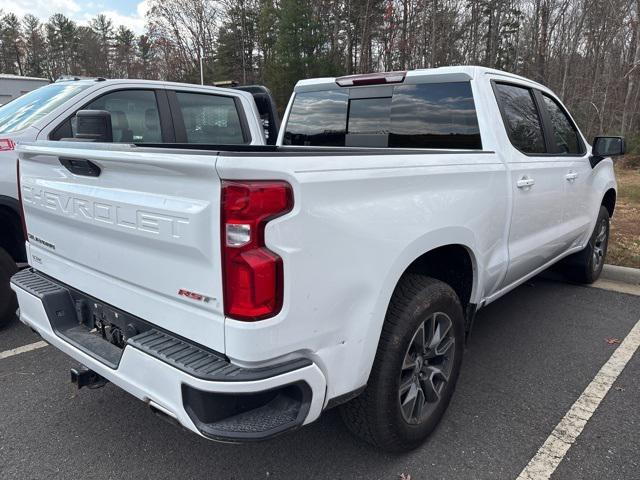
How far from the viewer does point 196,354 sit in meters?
1.75

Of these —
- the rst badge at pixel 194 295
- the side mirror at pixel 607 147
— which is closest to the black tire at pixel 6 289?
the rst badge at pixel 194 295

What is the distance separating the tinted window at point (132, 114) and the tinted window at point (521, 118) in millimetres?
2948

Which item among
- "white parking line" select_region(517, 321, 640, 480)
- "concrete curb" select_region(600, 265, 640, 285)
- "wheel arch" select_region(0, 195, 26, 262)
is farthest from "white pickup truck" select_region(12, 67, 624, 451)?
"concrete curb" select_region(600, 265, 640, 285)

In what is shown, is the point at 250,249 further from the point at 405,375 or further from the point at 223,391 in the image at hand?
the point at 405,375

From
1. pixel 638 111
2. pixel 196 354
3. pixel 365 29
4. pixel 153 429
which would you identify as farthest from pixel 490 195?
pixel 365 29

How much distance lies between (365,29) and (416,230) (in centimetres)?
3259

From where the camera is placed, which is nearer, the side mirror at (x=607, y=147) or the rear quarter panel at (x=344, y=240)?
the rear quarter panel at (x=344, y=240)

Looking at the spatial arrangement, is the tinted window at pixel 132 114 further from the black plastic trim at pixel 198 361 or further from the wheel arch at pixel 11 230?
the black plastic trim at pixel 198 361

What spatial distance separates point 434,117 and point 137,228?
2152 millimetres

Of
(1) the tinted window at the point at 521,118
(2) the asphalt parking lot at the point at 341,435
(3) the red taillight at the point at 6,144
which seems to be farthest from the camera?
(3) the red taillight at the point at 6,144

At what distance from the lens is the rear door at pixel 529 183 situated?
3.12 meters

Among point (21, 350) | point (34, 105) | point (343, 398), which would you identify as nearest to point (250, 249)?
point (343, 398)

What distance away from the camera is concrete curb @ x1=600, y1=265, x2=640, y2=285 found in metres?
5.17

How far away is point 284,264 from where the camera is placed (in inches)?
63.7
